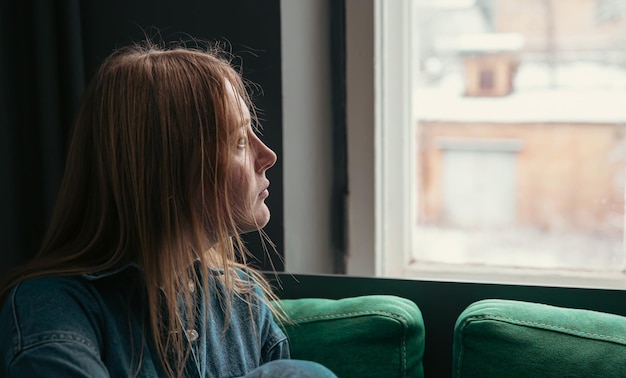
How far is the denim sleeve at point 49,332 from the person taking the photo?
3.31 feet

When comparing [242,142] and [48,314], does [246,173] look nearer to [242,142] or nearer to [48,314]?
[242,142]

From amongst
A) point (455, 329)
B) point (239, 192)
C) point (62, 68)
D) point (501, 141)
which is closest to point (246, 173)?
point (239, 192)

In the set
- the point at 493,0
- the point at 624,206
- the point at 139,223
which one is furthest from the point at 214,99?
the point at 624,206

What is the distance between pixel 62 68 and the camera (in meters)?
1.73

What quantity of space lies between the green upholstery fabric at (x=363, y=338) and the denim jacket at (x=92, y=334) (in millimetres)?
146

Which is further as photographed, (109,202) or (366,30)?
(366,30)

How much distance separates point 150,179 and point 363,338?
47 centimetres

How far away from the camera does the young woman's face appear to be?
1.21 m

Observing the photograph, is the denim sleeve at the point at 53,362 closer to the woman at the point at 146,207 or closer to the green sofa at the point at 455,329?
the woman at the point at 146,207

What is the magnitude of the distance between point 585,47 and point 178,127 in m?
1.04

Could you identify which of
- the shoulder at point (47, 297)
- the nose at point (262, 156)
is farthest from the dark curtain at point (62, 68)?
the shoulder at point (47, 297)

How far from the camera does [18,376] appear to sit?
3.34 feet

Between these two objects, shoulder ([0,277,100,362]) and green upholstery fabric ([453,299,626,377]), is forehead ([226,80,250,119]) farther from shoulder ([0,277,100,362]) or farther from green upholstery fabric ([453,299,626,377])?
green upholstery fabric ([453,299,626,377])

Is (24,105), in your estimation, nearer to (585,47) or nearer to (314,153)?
(314,153)
